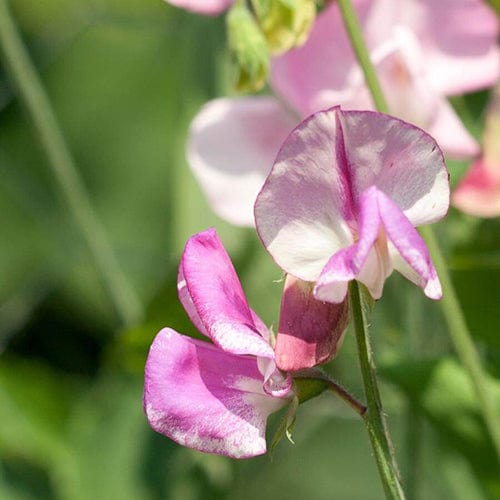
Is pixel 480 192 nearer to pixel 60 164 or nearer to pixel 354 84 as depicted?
pixel 354 84

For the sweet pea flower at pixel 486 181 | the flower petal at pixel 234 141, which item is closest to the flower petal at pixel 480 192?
the sweet pea flower at pixel 486 181

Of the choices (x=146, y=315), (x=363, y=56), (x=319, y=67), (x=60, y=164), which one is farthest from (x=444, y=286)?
(x=60, y=164)

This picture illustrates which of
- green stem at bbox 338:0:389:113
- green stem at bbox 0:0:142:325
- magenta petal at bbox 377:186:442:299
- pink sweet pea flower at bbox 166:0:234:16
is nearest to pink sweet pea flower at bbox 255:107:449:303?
magenta petal at bbox 377:186:442:299

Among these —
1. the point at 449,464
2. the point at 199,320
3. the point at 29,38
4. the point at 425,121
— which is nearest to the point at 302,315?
the point at 199,320

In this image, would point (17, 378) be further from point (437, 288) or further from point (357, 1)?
point (437, 288)

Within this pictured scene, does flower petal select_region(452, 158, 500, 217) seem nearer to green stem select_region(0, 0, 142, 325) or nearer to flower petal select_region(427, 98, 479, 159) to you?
flower petal select_region(427, 98, 479, 159)

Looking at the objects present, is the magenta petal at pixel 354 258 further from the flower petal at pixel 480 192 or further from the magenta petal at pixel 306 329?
the flower petal at pixel 480 192
